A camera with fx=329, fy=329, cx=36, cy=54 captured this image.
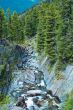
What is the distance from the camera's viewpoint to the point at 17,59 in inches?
2970

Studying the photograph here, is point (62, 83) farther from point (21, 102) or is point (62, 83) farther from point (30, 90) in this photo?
point (21, 102)

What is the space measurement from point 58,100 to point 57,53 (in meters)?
12.4

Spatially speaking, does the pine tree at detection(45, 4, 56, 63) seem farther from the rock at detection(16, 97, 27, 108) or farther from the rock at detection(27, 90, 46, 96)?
the rock at detection(16, 97, 27, 108)

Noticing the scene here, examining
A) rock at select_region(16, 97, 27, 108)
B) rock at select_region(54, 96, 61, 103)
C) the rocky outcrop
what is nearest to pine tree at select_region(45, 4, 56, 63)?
the rocky outcrop

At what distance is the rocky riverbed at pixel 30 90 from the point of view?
45.8 meters

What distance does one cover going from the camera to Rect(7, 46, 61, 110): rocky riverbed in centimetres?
4581

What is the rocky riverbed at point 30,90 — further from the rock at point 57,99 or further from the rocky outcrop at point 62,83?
the rocky outcrop at point 62,83

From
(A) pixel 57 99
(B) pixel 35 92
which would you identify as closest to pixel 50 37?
(B) pixel 35 92

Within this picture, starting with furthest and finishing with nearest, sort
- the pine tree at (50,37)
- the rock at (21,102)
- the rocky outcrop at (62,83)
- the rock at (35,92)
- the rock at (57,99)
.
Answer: the pine tree at (50,37) → the rock at (35,92) → the rock at (21,102) → the rocky outcrop at (62,83) → the rock at (57,99)

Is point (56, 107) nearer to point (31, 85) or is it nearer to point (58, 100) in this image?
point (58, 100)

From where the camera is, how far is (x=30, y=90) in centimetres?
5306

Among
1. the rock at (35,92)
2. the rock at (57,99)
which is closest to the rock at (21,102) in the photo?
the rock at (35,92)

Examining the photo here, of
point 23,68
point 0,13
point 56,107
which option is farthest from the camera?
point 0,13

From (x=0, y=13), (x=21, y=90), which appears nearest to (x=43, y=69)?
(x=21, y=90)
